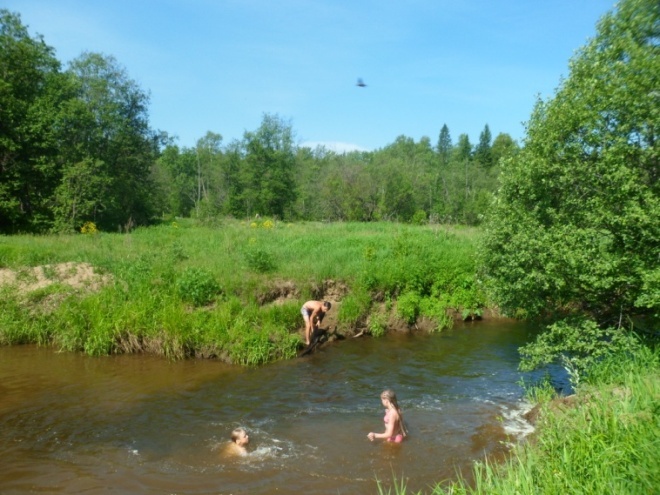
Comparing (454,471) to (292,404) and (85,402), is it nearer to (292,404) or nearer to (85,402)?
(292,404)

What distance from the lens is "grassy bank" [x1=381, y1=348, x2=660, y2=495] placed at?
4.79 metres

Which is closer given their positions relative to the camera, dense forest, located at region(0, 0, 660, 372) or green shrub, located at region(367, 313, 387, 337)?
dense forest, located at region(0, 0, 660, 372)

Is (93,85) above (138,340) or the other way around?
above

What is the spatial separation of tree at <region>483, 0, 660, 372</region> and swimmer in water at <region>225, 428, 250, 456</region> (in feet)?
17.6

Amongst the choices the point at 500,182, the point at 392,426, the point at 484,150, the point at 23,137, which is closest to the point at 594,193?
the point at 500,182

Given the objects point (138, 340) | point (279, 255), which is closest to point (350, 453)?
point (138, 340)

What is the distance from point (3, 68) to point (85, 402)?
2239cm

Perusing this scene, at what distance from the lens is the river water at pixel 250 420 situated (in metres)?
7.27

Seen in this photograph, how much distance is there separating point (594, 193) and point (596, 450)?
189 inches

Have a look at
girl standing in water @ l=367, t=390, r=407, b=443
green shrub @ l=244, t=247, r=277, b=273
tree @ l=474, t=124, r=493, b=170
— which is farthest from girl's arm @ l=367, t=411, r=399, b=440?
tree @ l=474, t=124, r=493, b=170

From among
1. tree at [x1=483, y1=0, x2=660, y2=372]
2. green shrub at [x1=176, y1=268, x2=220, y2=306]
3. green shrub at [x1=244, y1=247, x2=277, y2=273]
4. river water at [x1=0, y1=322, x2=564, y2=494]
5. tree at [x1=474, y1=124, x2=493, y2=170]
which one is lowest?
river water at [x1=0, y1=322, x2=564, y2=494]

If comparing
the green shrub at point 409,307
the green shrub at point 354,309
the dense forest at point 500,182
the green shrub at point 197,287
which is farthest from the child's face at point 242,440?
the green shrub at point 409,307

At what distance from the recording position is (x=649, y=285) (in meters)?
7.93

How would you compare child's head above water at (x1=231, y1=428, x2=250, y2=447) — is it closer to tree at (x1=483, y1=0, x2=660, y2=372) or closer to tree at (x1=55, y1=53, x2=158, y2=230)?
tree at (x1=483, y1=0, x2=660, y2=372)
